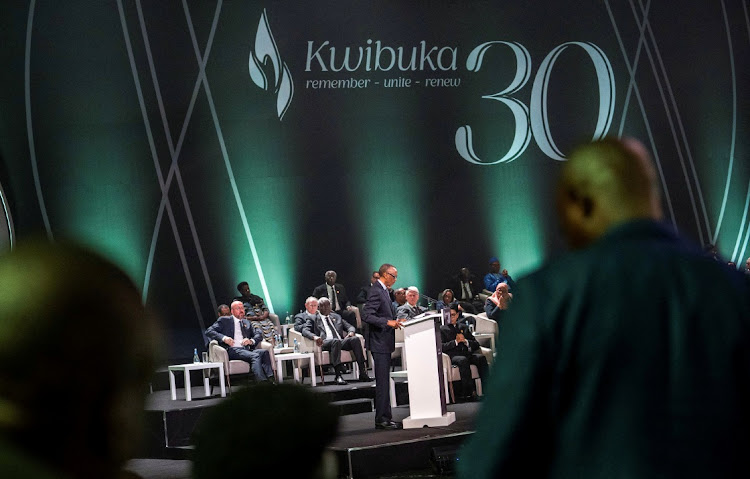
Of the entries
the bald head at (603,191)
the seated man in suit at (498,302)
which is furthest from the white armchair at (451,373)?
the bald head at (603,191)

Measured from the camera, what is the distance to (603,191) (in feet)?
4.68

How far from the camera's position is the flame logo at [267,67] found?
13.3 meters

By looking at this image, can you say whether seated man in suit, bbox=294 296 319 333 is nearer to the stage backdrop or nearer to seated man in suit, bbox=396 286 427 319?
seated man in suit, bbox=396 286 427 319

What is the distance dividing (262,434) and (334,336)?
34.1ft

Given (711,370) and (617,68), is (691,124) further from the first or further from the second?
(711,370)

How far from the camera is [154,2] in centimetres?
1270

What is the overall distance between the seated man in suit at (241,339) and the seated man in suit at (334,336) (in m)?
0.73

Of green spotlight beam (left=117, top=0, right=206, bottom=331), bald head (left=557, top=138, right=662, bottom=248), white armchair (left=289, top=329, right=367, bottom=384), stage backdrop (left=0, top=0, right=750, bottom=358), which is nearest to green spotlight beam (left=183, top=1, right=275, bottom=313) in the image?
stage backdrop (left=0, top=0, right=750, bottom=358)

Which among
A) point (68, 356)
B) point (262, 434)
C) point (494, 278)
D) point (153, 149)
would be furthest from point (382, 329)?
point (68, 356)

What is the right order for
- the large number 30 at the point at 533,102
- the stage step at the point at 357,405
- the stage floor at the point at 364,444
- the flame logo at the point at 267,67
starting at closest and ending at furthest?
the stage floor at the point at 364,444 < the stage step at the point at 357,405 < the flame logo at the point at 267,67 < the large number 30 at the point at 533,102

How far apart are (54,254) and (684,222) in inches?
632

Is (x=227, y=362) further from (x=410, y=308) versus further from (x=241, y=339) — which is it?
(x=410, y=308)

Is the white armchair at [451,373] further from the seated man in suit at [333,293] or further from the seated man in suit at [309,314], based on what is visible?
the seated man in suit at [333,293]

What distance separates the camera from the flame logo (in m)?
13.3
